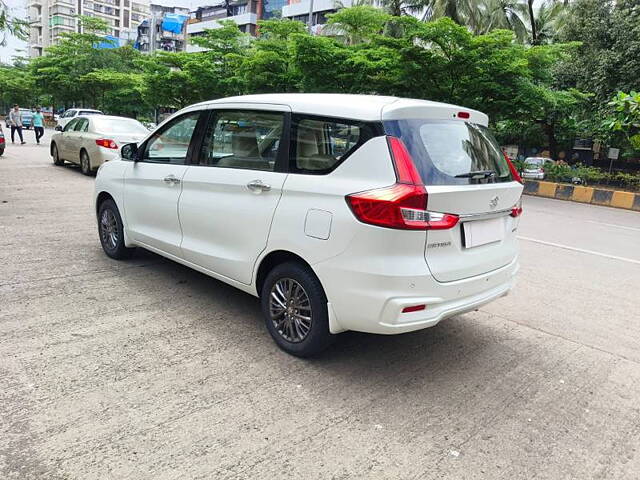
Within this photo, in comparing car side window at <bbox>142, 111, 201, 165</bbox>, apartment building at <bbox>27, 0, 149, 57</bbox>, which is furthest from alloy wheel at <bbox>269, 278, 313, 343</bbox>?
apartment building at <bbox>27, 0, 149, 57</bbox>

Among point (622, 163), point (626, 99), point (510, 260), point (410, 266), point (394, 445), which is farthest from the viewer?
point (622, 163)

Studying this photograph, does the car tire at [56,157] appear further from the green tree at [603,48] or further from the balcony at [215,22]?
the balcony at [215,22]

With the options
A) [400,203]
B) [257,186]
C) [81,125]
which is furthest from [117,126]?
[400,203]

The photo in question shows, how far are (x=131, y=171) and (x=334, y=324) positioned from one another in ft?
9.27

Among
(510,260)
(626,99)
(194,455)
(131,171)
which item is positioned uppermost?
(626,99)

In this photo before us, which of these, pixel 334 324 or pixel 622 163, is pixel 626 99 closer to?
pixel 334 324

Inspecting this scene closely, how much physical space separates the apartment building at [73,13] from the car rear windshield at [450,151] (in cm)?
11717

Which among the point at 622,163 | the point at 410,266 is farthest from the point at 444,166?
the point at 622,163

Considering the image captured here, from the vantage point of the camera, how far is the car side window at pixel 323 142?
3201 mm

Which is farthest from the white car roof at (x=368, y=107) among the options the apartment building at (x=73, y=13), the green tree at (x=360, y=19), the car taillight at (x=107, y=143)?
the apartment building at (x=73, y=13)

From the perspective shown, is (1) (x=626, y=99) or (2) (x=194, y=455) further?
(1) (x=626, y=99)

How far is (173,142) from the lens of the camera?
4602 millimetres

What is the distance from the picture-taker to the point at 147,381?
3.12 m

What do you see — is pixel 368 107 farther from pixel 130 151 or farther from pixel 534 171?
pixel 534 171
